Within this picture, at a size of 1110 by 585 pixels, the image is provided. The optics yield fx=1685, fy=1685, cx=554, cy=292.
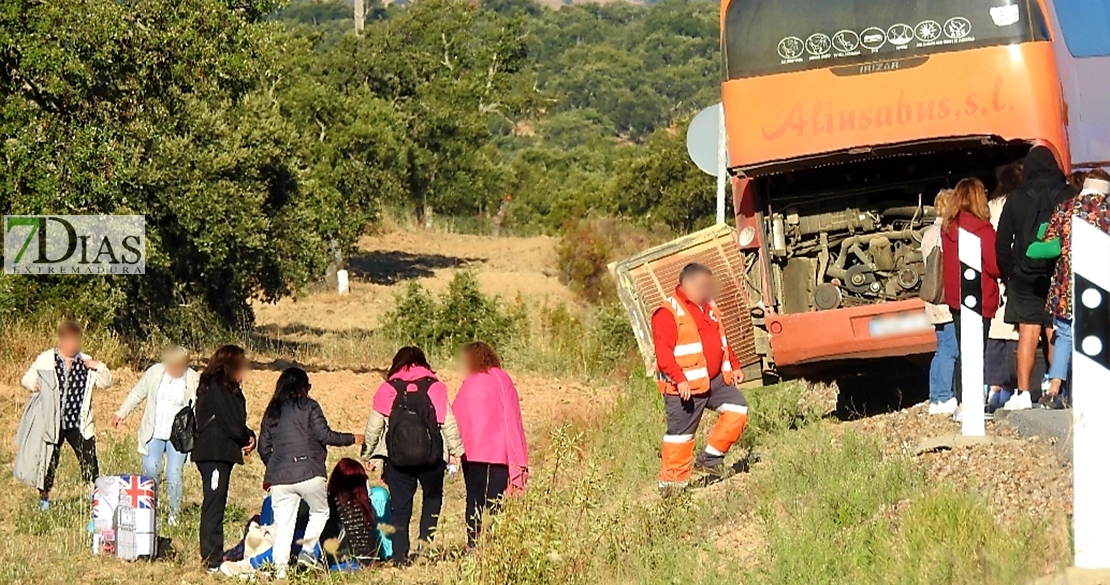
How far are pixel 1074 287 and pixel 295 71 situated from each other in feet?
110

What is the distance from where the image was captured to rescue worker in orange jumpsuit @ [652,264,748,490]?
11.5 m

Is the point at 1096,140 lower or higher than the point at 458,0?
lower

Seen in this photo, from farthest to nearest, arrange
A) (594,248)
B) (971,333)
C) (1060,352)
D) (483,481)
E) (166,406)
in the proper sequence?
(594,248)
(166,406)
(483,481)
(1060,352)
(971,333)

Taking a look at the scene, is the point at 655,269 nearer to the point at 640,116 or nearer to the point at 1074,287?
the point at 1074,287

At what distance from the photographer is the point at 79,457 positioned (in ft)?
43.2

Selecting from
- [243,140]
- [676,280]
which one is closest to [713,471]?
[676,280]

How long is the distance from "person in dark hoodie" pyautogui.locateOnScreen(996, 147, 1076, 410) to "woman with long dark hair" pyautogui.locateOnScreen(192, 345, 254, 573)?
5.09 metres

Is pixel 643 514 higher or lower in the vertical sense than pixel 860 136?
lower

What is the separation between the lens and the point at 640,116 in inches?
4857

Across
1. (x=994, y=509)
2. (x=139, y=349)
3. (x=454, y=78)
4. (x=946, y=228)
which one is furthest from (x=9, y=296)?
(x=454, y=78)

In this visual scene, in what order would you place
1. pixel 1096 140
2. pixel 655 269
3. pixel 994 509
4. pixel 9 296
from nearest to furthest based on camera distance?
1. pixel 994 509
2. pixel 1096 140
3. pixel 655 269
4. pixel 9 296

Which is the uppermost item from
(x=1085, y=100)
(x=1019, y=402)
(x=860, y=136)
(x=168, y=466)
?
(x=1085, y=100)

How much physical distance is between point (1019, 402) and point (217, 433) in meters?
5.28

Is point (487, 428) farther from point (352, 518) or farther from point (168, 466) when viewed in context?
point (168, 466)
